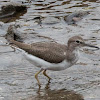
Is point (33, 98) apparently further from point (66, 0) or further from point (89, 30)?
point (66, 0)

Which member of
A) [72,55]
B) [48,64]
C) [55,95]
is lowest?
[55,95]

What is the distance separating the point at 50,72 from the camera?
7461 millimetres

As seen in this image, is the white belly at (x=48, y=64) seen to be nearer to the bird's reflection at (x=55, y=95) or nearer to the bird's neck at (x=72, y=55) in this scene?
the bird's neck at (x=72, y=55)

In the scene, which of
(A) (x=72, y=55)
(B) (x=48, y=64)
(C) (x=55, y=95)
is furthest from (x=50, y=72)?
(C) (x=55, y=95)

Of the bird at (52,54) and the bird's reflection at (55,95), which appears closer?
the bird's reflection at (55,95)

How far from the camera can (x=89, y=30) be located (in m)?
9.94

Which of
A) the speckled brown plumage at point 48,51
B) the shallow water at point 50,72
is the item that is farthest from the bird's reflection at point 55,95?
the speckled brown plumage at point 48,51

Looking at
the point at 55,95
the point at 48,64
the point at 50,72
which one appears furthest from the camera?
the point at 50,72

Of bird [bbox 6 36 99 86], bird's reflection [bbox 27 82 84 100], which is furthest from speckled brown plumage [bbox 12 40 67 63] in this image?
bird's reflection [bbox 27 82 84 100]

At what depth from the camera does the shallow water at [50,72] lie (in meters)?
6.38

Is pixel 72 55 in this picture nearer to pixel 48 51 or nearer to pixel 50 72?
pixel 48 51

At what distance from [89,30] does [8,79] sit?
395 centimetres

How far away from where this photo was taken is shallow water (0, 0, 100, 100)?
6379mm

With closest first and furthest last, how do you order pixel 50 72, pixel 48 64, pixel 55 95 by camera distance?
pixel 55 95 → pixel 48 64 → pixel 50 72
